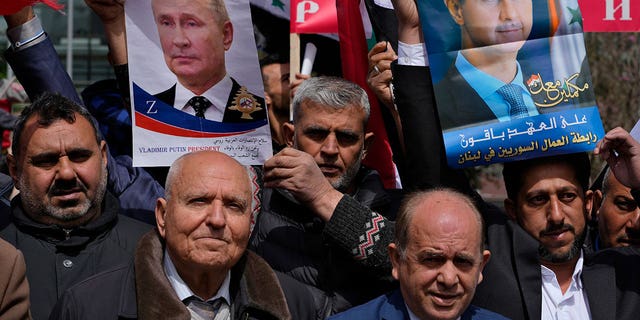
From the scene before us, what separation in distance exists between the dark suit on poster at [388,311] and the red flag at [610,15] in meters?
2.22

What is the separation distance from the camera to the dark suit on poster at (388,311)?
4.39m

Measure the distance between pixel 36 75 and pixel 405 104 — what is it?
1.59 metres

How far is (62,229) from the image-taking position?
4719mm

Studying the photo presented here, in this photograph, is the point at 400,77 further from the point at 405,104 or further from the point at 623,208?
the point at 623,208

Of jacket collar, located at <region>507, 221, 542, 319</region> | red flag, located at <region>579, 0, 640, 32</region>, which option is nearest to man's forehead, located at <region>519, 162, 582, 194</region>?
jacket collar, located at <region>507, 221, 542, 319</region>

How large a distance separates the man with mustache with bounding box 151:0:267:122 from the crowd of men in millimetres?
31

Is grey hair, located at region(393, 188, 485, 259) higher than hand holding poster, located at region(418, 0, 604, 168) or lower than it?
lower

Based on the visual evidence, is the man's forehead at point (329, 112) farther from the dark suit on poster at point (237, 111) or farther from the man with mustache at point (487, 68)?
the man with mustache at point (487, 68)

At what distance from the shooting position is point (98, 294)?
4.24 meters

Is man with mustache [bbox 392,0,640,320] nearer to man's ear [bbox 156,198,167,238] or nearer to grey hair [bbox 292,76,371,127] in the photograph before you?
grey hair [bbox 292,76,371,127]

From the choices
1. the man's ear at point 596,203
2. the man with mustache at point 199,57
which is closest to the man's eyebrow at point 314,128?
the man with mustache at point 199,57

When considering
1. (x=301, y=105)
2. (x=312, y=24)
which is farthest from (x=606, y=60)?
(x=301, y=105)

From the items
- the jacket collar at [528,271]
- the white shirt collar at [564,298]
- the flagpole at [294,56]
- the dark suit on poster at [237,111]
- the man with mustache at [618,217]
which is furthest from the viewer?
the flagpole at [294,56]

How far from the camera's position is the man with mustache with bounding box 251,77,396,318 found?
4.71 metres
